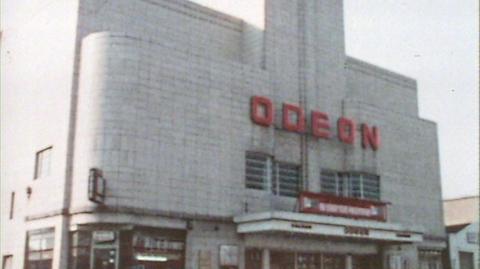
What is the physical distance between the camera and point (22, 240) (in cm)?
2692

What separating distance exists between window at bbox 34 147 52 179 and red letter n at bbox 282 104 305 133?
10857mm

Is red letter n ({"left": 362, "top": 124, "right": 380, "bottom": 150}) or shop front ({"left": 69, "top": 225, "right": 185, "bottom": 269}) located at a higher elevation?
red letter n ({"left": 362, "top": 124, "right": 380, "bottom": 150})

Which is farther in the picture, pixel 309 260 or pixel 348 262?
pixel 348 262

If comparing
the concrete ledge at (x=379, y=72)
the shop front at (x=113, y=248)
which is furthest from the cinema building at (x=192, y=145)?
the concrete ledge at (x=379, y=72)

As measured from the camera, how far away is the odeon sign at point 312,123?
94.7 feet

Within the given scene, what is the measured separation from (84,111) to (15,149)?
264 inches

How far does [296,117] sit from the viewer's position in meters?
30.6

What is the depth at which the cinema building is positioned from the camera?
957 inches

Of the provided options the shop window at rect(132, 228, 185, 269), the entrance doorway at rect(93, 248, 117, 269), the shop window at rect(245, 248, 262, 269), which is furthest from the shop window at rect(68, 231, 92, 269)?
the shop window at rect(245, 248, 262, 269)

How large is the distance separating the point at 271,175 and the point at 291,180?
176 cm

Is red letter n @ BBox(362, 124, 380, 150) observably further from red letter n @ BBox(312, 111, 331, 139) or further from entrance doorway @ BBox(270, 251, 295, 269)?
entrance doorway @ BBox(270, 251, 295, 269)

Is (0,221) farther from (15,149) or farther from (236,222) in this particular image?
(236,222)

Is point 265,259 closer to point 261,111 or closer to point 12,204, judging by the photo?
point 261,111

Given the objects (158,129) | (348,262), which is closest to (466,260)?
(348,262)
